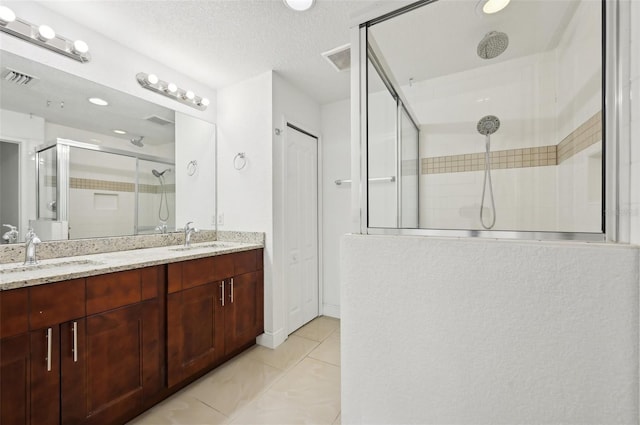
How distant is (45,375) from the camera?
1125mm

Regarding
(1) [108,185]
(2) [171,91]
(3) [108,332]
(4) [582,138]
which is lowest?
(3) [108,332]

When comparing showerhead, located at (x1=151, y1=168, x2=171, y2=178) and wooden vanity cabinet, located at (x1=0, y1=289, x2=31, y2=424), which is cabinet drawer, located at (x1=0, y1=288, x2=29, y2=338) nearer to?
wooden vanity cabinet, located at (x1=0, y1=289, x2=31, y2=424)

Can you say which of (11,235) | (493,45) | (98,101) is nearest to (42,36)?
(98,101)

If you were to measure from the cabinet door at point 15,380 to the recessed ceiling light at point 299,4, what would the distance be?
209 cm

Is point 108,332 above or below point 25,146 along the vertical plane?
below

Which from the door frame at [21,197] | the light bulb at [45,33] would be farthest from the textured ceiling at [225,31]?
the door frame at [21,197]

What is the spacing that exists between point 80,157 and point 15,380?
4.51ft

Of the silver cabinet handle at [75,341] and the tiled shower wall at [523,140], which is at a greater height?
the tiled shower wall at [523,140]

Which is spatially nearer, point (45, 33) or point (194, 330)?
point (45, 33)

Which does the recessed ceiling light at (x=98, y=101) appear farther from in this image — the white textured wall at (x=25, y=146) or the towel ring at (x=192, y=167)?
the towel ring at (x=192, y=167)

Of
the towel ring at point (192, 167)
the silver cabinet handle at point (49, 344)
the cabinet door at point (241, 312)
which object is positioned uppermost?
the towel ring at point (192, 167)

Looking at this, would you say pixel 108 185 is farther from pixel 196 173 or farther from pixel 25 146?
pixel 196 173

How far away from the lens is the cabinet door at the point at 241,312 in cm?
203

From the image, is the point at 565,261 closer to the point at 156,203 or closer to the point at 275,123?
the point at 275,123
